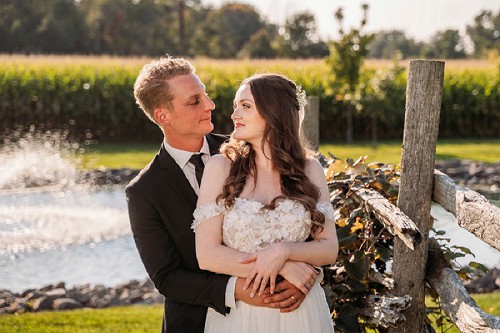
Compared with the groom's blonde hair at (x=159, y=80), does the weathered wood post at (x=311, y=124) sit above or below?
below

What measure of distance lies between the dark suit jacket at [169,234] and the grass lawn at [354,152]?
11.7 m

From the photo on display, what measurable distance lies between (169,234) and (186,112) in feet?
1.71

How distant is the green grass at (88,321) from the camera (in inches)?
225

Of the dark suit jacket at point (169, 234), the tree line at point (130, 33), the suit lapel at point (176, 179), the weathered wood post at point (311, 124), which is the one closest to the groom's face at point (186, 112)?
the suit lapel at point (176, 179)

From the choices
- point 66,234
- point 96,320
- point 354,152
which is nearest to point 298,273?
point 96,320

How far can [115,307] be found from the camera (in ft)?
21.6

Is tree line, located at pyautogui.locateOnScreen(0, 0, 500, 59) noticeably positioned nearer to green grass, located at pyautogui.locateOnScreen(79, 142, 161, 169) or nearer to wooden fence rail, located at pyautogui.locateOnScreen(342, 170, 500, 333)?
green grass, located at pyautogui.locateOnScreen(79, 142, 161, 169)

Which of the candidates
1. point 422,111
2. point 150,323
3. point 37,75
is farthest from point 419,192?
point 37,75

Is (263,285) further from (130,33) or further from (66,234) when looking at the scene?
(130,33)

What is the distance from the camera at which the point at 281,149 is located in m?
2.74

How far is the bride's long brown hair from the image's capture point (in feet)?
8.82

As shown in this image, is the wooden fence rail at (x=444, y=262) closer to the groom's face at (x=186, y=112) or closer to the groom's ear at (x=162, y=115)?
the groom's face at (x=186, y=112)

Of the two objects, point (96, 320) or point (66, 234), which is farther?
point (66, 234)

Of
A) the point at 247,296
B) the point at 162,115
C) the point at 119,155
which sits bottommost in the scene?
the point at 119,155
